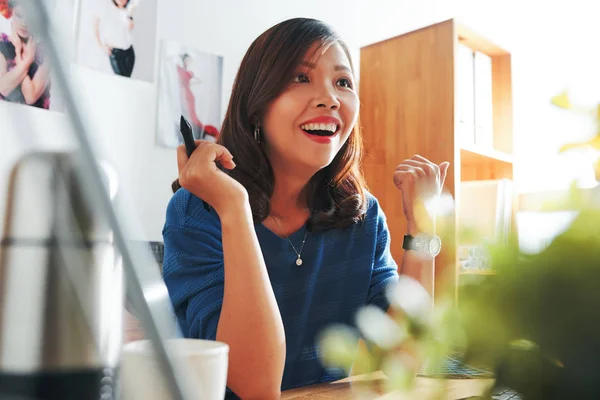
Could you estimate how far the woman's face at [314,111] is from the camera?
122cm

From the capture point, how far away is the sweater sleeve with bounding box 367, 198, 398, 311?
1.33m

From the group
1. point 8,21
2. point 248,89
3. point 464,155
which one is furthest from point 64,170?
point 464,155

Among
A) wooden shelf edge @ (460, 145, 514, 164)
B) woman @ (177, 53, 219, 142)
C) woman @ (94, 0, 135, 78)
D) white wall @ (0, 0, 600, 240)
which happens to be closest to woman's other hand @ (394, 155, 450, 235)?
white wall @ (0, 0, 600, 240)

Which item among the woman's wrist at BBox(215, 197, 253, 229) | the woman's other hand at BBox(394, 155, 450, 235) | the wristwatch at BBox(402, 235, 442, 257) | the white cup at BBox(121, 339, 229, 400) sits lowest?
the white cup at BBox(121, 339, 229, 400)

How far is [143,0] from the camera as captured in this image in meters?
1.92

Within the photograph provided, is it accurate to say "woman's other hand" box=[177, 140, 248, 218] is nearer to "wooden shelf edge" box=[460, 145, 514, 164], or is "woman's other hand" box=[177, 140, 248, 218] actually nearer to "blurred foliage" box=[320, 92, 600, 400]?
"blurred foliage" box=[320, 92, 600, 400]

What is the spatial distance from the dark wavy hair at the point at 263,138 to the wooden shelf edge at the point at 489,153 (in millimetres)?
834

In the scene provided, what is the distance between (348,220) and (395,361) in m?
1.10

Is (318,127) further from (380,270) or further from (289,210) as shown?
(380,270)

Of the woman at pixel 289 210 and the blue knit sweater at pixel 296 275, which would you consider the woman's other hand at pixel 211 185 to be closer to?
the woman at pixel 289 210

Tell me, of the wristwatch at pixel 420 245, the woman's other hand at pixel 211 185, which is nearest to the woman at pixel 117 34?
the woman's other hand at pixel 211 185

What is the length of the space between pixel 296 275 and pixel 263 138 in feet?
1.10

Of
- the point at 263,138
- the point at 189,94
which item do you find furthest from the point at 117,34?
the point at 263,138

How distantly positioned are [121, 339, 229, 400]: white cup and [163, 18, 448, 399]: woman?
448mm
